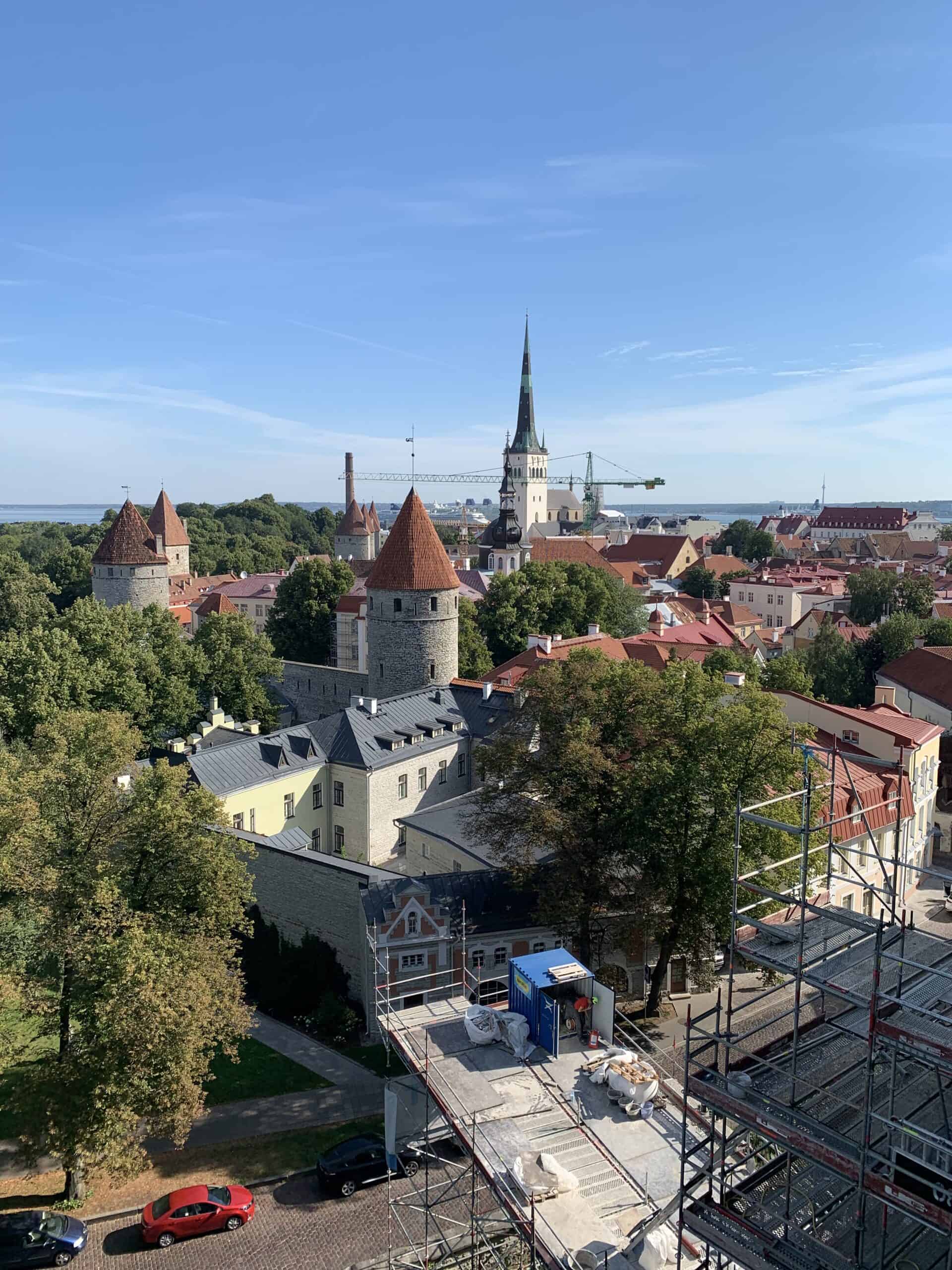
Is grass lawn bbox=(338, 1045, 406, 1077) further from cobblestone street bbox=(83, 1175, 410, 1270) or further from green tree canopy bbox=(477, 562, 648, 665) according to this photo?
green tree canopy bbox=(477, 562, 648, 665)

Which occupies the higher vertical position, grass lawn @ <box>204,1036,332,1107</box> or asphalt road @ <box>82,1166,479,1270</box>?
grass lawn @ <box>204,1036,332,1107</box>

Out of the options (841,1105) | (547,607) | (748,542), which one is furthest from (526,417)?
(841,1105)

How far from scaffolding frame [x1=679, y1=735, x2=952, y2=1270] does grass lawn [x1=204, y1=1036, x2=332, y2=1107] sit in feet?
37.2

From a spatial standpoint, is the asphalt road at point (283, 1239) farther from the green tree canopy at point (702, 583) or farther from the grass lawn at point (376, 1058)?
the green tree canopy at point (702, 583)

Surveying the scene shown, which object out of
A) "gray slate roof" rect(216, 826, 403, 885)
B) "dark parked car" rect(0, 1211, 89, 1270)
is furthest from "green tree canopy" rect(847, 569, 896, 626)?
"dark parked car" rect(0, 1211, 89, 1270)

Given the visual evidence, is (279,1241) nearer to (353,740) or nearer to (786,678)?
(353,740)

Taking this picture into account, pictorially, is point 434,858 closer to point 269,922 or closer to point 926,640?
point 269,922

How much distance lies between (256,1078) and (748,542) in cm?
11560

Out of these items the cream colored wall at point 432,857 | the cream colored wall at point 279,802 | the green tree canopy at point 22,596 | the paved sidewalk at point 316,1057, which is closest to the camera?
the paved sidewalk at point 316,1057

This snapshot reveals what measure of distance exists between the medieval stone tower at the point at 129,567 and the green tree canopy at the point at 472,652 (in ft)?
60.2

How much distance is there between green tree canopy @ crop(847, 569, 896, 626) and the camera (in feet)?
234

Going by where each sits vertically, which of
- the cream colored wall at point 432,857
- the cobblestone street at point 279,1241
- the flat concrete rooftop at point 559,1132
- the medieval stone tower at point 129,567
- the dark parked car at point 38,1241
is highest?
the medieval stone tower at point 129,567

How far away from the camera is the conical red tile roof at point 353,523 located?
93.4m

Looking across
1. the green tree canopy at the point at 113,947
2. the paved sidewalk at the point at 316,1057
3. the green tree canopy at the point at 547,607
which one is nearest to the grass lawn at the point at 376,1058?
the paved sidewalk at the point at 316,1057
